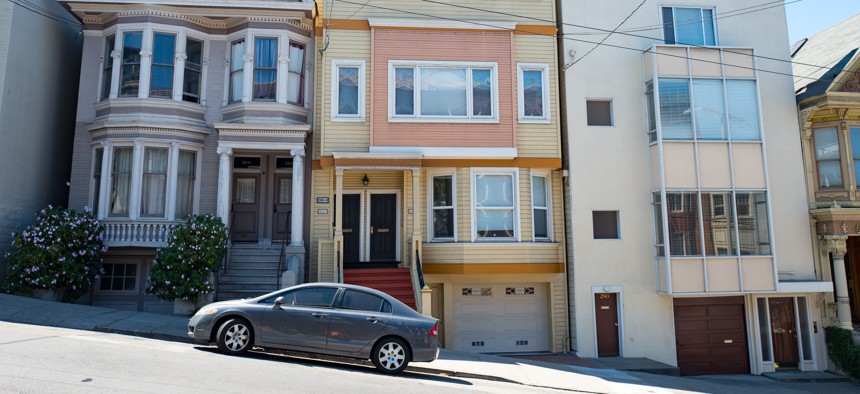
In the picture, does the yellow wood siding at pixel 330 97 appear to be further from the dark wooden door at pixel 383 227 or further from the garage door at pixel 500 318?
the garage door at pixel 500 318

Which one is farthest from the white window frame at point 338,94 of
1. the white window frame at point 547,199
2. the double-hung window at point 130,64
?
the double-hung window at point 130,64

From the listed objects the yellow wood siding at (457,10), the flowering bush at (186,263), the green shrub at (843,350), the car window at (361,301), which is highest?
the yellow wood siding at (457,10)

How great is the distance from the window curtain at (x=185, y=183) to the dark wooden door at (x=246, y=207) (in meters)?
1.32

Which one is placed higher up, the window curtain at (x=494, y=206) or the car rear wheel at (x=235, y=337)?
the window curtain at (x=494, y=206)

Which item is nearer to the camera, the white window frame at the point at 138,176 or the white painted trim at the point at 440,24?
the white window frame at the point at 138,176

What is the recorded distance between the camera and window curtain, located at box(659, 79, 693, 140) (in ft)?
53.4

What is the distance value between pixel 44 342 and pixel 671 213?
1478 centimetres

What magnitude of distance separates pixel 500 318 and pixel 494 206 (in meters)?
3.29

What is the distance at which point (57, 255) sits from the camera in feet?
45.1

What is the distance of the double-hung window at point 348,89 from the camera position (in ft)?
52.9

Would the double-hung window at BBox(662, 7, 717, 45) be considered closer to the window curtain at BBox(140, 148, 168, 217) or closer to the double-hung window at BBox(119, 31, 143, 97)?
the window curtain at BBox(140, 148, 168, 217)

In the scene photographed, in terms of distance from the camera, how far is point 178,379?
764 centimetres

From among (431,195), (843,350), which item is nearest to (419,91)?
(431,195)

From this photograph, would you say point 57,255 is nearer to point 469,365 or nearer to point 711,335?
point 469,365
